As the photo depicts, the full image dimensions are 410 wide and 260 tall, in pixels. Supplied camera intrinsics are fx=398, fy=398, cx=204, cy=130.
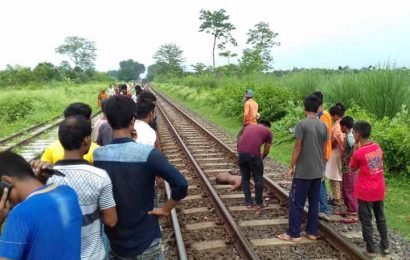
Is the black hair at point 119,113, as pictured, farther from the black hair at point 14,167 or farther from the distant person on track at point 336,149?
the distant person on track at point 336,149

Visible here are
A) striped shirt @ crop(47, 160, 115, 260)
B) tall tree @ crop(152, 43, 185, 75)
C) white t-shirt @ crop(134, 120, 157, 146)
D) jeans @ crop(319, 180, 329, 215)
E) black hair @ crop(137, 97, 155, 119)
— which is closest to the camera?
striped shirt @ crop(47, 160, 115, 260)

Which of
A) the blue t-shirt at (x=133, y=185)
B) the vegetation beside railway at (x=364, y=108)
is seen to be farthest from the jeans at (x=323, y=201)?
the blue t-shirt at (x=133, y=185)

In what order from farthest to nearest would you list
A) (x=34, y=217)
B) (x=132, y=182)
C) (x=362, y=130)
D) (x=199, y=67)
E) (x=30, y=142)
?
(x=199, y=67), (x=30, y=142), (x=362, y=130), (x=132, y=182), (x=34, y=217)

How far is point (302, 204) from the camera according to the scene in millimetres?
5457

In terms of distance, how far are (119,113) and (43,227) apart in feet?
3.70

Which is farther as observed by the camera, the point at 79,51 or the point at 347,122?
the point at 79,51

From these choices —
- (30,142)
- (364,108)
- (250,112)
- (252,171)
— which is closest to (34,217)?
(252,171)

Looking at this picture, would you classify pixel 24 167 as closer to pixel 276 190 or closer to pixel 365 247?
pixel 365 247

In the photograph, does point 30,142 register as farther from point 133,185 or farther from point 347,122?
point 133,185

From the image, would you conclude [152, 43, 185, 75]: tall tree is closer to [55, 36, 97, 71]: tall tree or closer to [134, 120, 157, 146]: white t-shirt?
[55, 36, 97, 71]: tall tree

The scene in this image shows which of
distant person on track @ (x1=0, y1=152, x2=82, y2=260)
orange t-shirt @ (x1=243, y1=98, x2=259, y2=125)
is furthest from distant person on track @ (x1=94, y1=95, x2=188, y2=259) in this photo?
orange t-shirt @ (x1=243, y1=98, x2=259, y2=125)

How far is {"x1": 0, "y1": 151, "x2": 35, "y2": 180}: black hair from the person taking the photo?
2.06 meters

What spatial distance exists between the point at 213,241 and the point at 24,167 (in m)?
3.90

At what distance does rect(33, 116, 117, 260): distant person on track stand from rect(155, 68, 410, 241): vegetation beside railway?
484 centimetres
